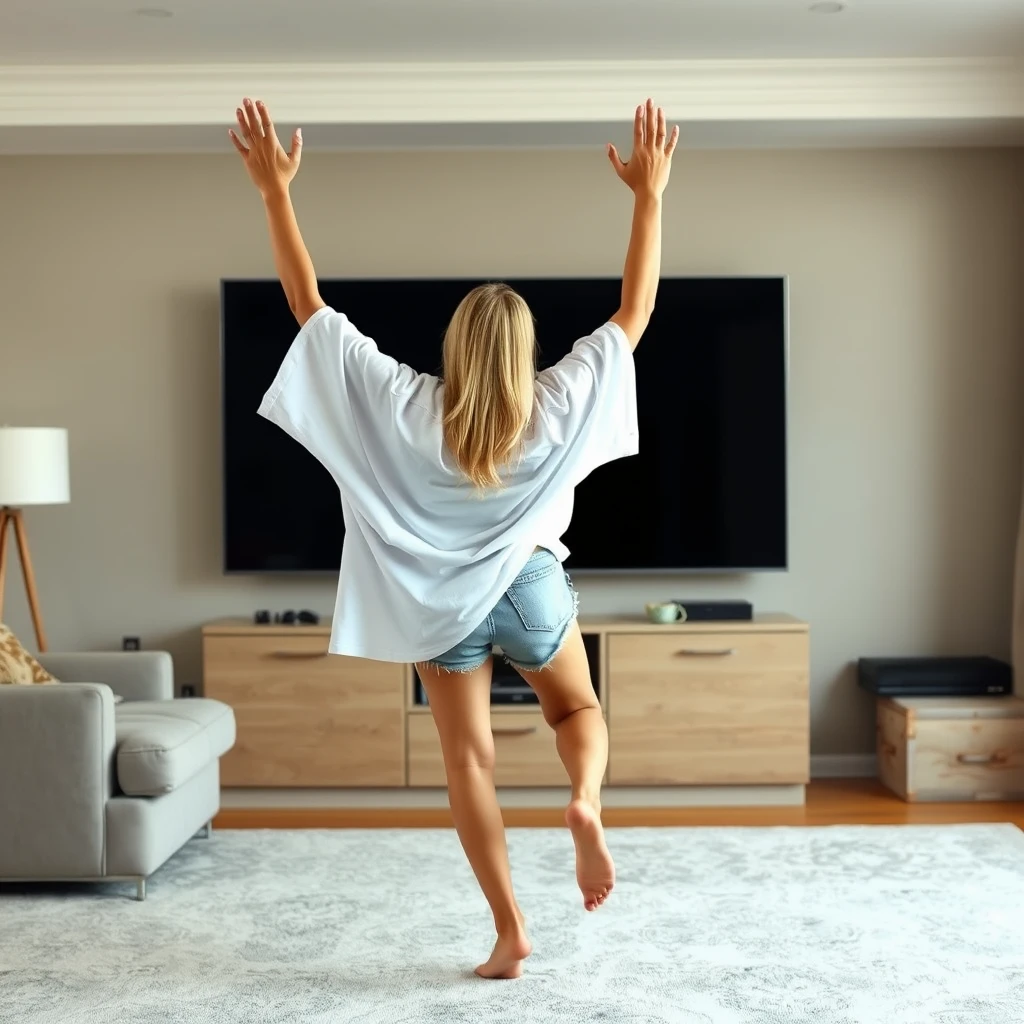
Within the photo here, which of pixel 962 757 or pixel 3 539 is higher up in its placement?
pixel 3 539

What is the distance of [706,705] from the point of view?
4.64 meters

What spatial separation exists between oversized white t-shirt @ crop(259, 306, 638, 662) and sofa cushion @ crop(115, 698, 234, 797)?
1.23 m

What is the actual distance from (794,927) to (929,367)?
8.84 feet

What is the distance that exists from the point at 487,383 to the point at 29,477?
2684 millimetres

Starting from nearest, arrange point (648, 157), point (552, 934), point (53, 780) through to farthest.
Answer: point (648, 157) → point (552, 934) → point (53, 780)

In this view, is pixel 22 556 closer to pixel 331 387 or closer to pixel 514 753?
pixel 514 753

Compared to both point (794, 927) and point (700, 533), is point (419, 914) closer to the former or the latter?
point (794, 927)

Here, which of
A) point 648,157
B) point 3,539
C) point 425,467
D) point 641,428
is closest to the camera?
point 425,467

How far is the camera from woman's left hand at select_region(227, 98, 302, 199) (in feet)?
7.83

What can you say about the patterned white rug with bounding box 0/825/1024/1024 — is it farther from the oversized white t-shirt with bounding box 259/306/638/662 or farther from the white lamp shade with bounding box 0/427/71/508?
the white lamp shade with bounding box 0/427/71/508

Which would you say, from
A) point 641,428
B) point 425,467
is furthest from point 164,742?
point 641,428

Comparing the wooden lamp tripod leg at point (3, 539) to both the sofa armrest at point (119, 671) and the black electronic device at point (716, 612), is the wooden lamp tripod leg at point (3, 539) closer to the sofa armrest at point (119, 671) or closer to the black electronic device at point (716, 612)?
the sofa armrest at point (119, 671)

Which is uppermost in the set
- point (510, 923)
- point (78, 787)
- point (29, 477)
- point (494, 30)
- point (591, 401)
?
point (494, 30)

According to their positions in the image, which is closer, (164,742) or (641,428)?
(164,742)
